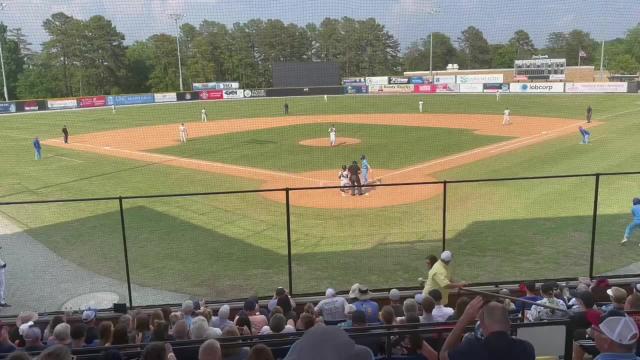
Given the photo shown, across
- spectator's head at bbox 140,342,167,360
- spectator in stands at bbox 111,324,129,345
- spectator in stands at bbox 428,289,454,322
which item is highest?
spectator's head at bbox 140,342,167,360

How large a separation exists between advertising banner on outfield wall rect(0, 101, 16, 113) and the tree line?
7482mm

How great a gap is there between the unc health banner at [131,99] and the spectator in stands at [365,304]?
63.8 meters

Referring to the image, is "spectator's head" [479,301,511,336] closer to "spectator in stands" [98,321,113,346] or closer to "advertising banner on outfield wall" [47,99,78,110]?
"spectator in stands" [98,321,113,346]

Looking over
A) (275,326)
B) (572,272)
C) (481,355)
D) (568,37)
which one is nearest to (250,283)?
(275,326)

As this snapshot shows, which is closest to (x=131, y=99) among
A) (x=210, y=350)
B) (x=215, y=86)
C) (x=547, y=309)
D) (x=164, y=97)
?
(x=164, y=97)

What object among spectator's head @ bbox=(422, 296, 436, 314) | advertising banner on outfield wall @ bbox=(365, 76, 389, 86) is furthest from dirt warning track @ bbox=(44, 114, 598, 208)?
advertising banner on outfield wall @ bbox=(365, 76, 389, 86)

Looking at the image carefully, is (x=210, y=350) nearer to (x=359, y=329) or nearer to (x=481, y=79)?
(x=359, y=329)

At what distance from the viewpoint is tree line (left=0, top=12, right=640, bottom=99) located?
175 ft

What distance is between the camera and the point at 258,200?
1861 cm

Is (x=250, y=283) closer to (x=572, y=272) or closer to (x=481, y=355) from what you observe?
(x=572, y=272)

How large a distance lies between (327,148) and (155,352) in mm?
27349

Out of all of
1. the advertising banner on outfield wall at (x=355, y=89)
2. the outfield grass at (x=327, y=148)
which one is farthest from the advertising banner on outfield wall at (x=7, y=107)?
the advertising banner on outfield wall at (x=355, y=89)

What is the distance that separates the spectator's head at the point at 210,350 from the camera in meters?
3.70

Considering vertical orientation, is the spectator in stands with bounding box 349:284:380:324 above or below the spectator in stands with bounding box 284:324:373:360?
below
